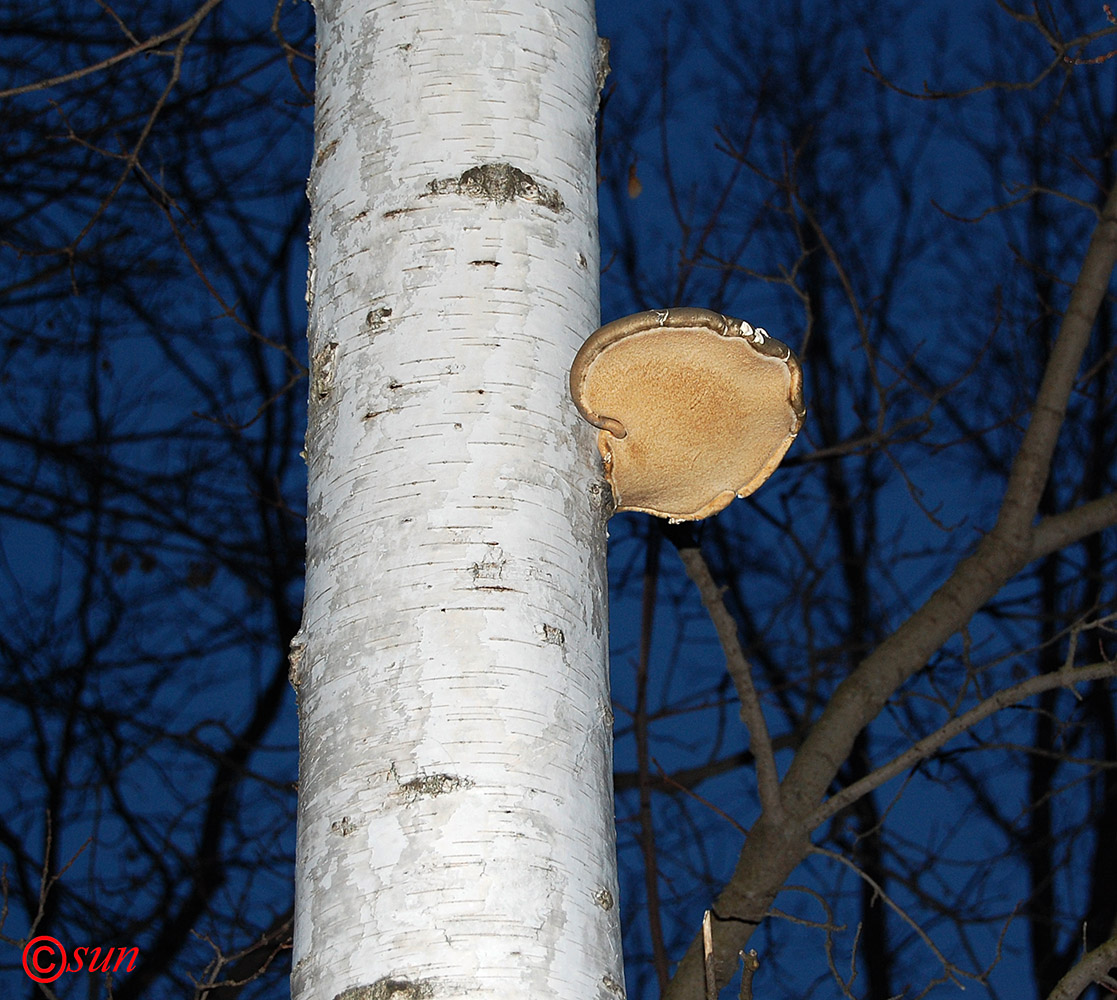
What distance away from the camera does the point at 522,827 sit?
5.65 ft

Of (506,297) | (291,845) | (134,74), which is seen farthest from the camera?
(291,845)

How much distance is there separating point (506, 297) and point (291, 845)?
6418 mm

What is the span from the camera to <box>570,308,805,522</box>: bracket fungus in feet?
7.01

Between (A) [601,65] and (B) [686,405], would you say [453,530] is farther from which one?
(A) [601,65]

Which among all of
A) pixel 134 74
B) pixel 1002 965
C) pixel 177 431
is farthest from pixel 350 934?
pixel 1002 965

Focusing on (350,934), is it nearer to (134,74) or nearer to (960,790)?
(134,74)

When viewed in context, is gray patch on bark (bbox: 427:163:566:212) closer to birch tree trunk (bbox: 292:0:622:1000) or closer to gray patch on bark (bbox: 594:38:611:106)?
birch tree trunk (bbox: 292:0:622:1000)

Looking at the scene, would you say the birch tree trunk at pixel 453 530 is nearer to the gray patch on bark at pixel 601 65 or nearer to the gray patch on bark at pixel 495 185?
the gray patch on bark at pixel 495 185

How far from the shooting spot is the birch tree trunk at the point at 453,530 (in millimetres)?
1691

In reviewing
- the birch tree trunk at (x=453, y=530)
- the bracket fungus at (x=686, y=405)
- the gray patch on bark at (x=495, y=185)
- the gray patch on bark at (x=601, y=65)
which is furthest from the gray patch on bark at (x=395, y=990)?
the gray patch on bark at (x=601, y=65)

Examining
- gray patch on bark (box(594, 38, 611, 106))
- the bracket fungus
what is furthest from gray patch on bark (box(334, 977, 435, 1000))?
gray patch on bark (box(594, 38, 611, 106))

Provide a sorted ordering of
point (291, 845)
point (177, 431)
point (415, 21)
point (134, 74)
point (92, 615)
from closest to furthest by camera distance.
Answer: point (415, 21) < point (134, 74) < point (291, 845) < point (177, 431) < point (92, 615)

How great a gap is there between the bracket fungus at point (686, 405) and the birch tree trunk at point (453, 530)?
0.07m

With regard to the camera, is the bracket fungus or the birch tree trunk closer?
the birch tree trunk
